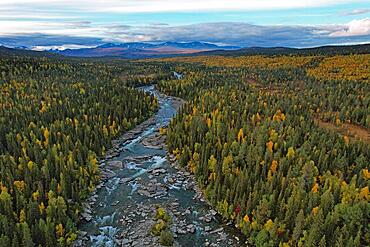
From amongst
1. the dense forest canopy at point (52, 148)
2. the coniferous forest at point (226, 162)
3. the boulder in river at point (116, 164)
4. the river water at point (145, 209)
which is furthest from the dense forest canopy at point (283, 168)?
the dense forest canopy at point (52, 148)

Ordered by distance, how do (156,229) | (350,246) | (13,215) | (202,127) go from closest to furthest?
(350,246), (13,215), (156,229), (202,127)

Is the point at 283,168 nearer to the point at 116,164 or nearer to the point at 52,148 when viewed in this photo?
the point at 116,164

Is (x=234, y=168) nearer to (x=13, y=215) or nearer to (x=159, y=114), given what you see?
(x=13, y=215)

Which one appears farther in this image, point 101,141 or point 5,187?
point 101,141

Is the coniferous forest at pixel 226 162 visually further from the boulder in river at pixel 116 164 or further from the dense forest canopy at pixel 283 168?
the boulder in river at pixel 116 164

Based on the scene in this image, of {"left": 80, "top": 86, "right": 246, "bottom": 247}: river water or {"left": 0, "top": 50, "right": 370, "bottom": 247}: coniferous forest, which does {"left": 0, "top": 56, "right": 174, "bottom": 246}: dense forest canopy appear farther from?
{"left": 80, "top": 86, "right": 246, "bottom": 247}: river water

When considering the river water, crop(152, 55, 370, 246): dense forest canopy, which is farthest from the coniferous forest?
the river water

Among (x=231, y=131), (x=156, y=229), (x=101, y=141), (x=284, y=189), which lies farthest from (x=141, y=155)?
(x=284, y=189)
